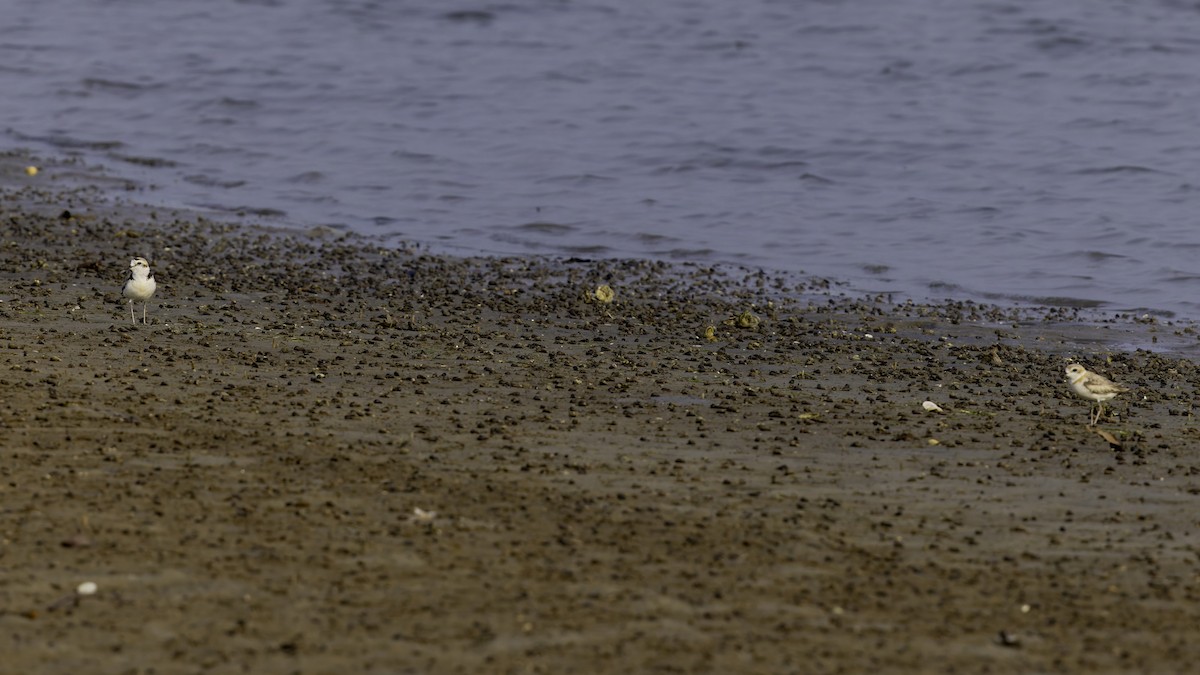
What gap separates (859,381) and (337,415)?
4033 mm

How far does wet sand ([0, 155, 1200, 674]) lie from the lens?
687 centimetres

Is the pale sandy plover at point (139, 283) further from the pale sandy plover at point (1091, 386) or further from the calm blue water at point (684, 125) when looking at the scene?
the pale sandy plover at point (1091, 386)

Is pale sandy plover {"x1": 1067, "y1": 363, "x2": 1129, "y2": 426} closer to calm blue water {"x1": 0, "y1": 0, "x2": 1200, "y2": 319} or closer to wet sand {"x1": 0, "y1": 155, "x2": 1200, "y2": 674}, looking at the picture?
wet sand {"x1": 0, "y1": 155, "x2": 1200, "y2": 674}

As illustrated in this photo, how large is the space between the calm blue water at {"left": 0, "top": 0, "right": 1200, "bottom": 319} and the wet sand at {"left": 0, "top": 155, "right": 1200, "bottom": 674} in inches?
150

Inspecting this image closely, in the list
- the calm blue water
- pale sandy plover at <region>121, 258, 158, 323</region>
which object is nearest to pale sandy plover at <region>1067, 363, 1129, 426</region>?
the calm blue water

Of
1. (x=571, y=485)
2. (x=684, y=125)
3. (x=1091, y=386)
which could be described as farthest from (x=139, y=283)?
(x=684, y=125)

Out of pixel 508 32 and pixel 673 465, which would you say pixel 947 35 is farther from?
pixel 673 465

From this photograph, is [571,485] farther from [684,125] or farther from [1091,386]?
[684,125]

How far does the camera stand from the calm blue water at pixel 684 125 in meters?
18.6

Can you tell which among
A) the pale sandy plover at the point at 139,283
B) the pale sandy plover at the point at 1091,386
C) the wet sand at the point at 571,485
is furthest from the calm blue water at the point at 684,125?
the pale sandy plover at the point at 139,283

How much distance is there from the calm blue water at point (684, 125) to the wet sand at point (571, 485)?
3.82 m

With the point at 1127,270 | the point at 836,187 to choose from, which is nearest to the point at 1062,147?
the point at 836,187

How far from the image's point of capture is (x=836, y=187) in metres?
21.6

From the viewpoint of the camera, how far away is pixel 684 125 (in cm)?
2544
